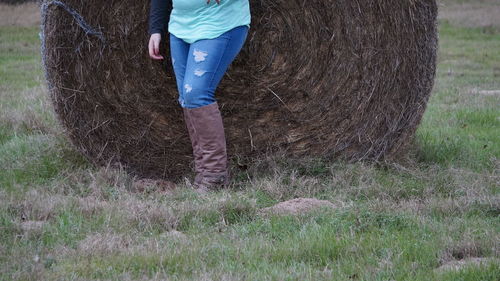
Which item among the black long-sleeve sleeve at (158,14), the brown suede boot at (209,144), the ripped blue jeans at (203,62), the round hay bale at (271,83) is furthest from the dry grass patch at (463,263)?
the black long-sleeve sleeve at (158,14)

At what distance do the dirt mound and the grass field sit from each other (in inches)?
3.2

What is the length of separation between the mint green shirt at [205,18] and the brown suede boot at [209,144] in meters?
0.41

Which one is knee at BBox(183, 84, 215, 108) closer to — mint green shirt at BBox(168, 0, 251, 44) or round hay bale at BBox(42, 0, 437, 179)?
mint green shirt at BBox(168, 0, 251, 44)

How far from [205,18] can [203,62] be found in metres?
0.25

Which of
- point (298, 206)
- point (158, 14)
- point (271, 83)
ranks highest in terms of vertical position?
point (158, 14)

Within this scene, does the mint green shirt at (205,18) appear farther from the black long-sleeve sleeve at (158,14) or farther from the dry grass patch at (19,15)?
the dry grass patch at (19,15)

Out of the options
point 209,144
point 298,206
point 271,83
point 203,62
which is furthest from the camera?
point 271,83

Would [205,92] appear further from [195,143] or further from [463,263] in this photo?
[463,263]

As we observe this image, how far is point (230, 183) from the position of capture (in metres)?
5.19

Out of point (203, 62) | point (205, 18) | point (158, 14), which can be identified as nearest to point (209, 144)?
point (203, 62)

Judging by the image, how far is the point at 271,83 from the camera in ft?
19.0

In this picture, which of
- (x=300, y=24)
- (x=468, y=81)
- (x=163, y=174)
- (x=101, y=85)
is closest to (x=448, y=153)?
(x=300, y=24)

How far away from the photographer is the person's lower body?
4828 millimetres

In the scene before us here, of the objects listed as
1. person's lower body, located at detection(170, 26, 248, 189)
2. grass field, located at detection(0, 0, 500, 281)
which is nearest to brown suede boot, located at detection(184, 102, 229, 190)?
person's lower body, located at detection(170, 26, 248, 189)
